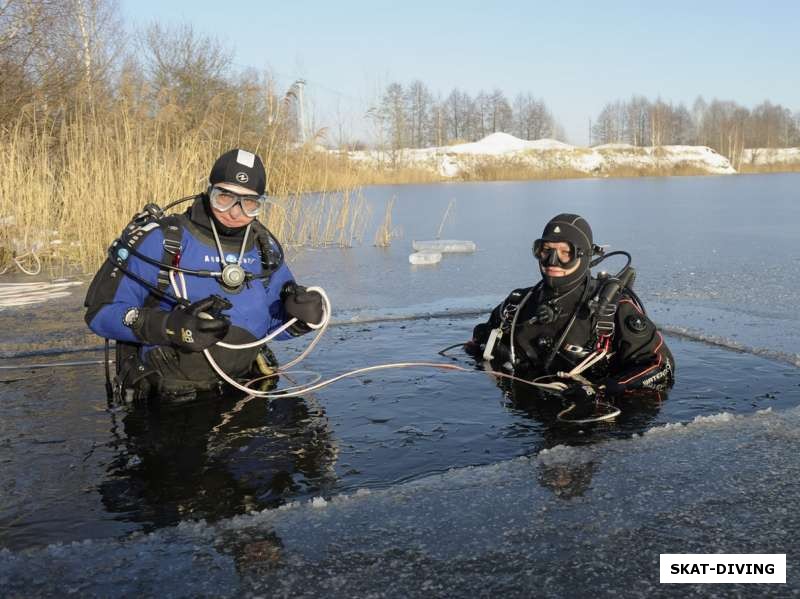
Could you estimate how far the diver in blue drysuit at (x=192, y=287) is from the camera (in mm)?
3590

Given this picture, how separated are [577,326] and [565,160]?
43.7m

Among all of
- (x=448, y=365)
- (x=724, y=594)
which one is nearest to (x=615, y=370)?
(x=448, y=365)

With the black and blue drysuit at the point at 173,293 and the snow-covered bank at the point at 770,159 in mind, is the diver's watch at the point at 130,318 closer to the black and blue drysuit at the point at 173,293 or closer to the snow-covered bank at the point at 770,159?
the black and blue drysuit at the point at 173,293

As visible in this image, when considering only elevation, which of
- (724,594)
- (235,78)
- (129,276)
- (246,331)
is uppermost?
(235,78)

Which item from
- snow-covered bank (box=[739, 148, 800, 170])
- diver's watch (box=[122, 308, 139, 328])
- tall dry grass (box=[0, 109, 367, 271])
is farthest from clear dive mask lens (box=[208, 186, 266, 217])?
snow-covered bank (box=[739, 148, 800, 170])

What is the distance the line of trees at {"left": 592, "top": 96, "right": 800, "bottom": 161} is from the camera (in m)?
63.7

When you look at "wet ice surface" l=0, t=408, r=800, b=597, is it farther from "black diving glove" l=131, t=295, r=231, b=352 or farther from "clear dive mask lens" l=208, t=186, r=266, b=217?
"clear dive mask lens" l=208, t=186, r=266, b=217

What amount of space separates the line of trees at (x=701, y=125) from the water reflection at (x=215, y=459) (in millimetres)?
60414

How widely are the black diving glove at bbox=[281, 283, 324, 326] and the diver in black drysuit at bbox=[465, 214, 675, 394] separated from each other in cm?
115

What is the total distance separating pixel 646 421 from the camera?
346cm

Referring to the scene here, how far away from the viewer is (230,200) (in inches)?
144

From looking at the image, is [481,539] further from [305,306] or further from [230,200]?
[230,200]

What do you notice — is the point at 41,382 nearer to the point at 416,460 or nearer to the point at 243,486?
the point at 243,486

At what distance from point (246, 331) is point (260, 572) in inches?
73.4
